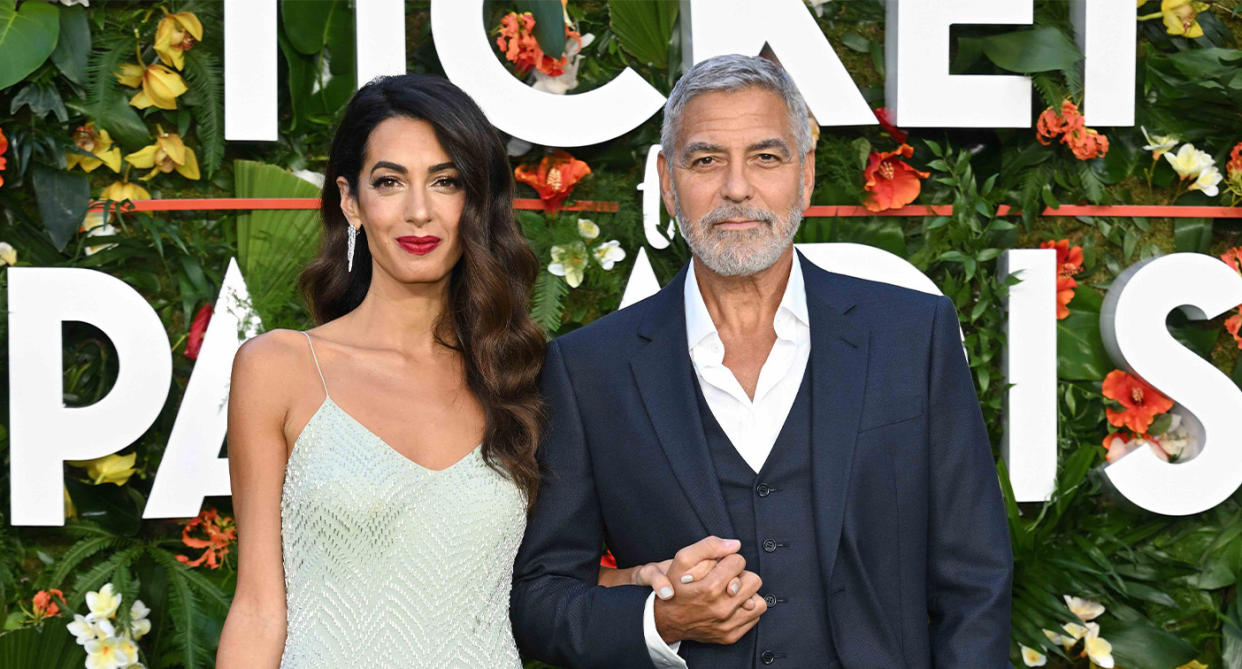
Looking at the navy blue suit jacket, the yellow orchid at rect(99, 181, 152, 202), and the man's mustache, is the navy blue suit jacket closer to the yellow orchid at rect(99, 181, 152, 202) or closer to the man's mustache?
the man's mustache

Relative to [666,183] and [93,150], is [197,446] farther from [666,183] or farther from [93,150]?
[666,183]

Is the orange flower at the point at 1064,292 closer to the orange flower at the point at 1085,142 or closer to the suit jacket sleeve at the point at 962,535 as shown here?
the orange flower at the point at 1085,142

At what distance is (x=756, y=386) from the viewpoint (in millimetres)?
2273

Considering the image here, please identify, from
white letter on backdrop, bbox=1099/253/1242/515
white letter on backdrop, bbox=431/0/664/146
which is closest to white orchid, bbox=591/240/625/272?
white letter on backdrop, bbox=431/0/664/146

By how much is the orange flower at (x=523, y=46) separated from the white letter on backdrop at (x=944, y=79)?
0.96 metres

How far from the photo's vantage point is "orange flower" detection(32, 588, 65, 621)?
3.41 metres

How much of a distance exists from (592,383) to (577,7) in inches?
64.5

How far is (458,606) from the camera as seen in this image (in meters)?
2.33

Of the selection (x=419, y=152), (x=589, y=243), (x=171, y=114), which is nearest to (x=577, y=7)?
(x=589, y=243)

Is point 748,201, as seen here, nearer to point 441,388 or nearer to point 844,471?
point 844,471

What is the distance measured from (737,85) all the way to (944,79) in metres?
1.44

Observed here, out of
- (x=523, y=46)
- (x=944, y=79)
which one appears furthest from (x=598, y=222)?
(x=944, y=79)

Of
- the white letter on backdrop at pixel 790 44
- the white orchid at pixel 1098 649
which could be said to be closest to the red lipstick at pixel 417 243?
the white letter on backdrop at pixel 790 44

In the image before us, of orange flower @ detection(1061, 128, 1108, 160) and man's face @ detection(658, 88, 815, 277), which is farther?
orange flower @ detection(1061, 128, 1108, 160)
